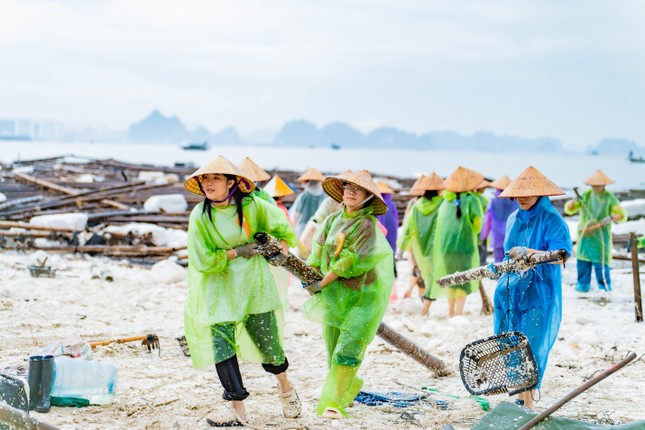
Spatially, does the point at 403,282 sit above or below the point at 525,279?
below

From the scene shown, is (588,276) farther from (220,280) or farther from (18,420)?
(18,420)

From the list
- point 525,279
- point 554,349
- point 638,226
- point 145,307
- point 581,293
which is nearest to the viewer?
point 525,279

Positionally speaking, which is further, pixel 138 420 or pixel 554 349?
pixel 554 349

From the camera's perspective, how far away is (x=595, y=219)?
34.2ft

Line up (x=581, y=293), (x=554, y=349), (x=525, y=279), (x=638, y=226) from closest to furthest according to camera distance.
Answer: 1. (x=525, y=279)
2. (x=554, y=349)
3. (x=581, y=293)
4. (x=638, y=226)

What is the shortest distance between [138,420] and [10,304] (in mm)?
3863

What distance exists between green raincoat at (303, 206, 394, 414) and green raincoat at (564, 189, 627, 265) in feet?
20.2

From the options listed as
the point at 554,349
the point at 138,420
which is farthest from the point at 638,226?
the point at 138,420

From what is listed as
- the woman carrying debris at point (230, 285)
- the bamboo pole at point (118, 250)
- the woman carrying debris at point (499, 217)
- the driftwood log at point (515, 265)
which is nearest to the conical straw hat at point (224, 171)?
the woman carrying debris at point (230, 285)

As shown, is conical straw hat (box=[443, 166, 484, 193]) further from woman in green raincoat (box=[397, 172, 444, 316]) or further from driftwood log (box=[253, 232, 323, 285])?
driftwood log (box=[253, 232, 323, 285])

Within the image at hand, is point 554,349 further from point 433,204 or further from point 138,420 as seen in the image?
point 138,420

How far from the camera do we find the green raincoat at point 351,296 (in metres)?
4.99

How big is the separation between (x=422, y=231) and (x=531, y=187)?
3975 millimetres

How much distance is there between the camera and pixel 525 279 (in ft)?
17.2
